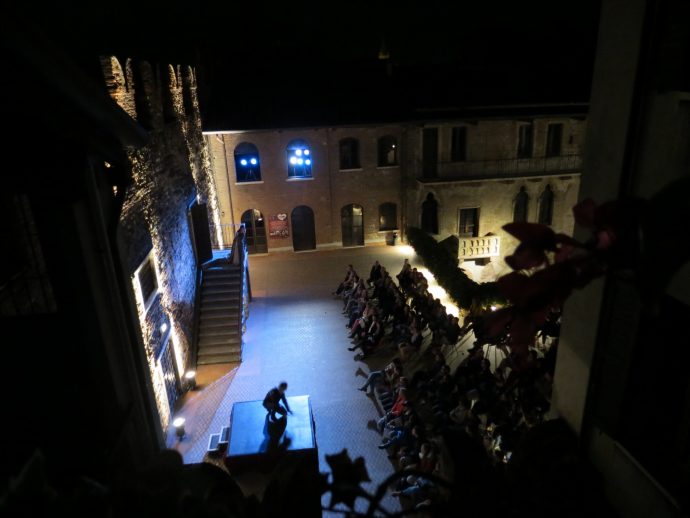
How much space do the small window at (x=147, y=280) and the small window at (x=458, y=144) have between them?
17.5 m

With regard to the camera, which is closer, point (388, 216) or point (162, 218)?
point (162, 218)

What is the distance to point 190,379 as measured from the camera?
15.1 m

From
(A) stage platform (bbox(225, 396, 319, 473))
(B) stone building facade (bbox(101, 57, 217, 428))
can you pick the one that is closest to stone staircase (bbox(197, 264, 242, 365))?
(B) stone building facade (bbox(101, 57, 217, 428))

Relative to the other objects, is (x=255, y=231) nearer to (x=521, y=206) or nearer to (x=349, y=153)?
(x=349, y=153)

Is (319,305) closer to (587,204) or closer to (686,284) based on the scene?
(686,284)

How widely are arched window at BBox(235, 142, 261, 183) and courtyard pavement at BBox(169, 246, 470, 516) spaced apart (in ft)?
17.0

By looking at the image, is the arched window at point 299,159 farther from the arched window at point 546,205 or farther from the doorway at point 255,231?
the arched window at point 546,205

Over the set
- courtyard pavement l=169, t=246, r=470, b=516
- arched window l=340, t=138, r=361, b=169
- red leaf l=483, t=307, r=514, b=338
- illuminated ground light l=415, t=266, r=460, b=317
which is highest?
arched window l=340, t=138, r=361, b=169

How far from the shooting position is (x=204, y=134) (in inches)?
920

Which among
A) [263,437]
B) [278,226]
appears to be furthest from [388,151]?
[263,437]

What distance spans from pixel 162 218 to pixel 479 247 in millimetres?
16767

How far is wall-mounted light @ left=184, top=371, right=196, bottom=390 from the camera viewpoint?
48.6 feet

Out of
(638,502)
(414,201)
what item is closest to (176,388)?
(638,502)

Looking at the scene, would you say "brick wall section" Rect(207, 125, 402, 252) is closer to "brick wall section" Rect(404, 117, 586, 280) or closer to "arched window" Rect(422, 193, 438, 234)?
"brick wall section" Rect(404, 117, 586, 280)
